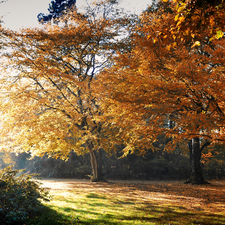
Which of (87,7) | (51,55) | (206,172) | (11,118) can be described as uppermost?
(87,7)

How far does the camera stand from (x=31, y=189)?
18.5 ft

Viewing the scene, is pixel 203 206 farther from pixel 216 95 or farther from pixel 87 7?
pixel 87 7

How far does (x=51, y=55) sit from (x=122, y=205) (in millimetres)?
9995

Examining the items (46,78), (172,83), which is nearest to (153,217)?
(172,83)

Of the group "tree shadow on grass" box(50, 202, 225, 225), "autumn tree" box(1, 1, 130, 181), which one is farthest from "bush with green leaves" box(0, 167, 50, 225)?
"autumn tree" box(1, 1, 130, 181)

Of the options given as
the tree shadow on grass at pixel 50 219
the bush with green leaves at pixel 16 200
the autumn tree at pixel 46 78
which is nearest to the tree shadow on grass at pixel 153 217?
the tree shadow on grass at pixel 50 219

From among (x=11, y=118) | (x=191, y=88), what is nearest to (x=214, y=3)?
(x=191, y=88)

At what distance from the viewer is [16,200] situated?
4.91m

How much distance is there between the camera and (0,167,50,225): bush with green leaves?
4.49m

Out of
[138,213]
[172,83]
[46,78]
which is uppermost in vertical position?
[46,78]

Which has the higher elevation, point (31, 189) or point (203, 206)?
point (31, 189)

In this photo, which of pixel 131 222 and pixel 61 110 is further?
pixel 61 110

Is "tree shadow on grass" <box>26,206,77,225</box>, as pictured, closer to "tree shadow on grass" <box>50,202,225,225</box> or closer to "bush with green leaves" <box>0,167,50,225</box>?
"bush with green leaves" <box>0,167,50,225</box>

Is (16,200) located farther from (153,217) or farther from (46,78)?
(46,78)
